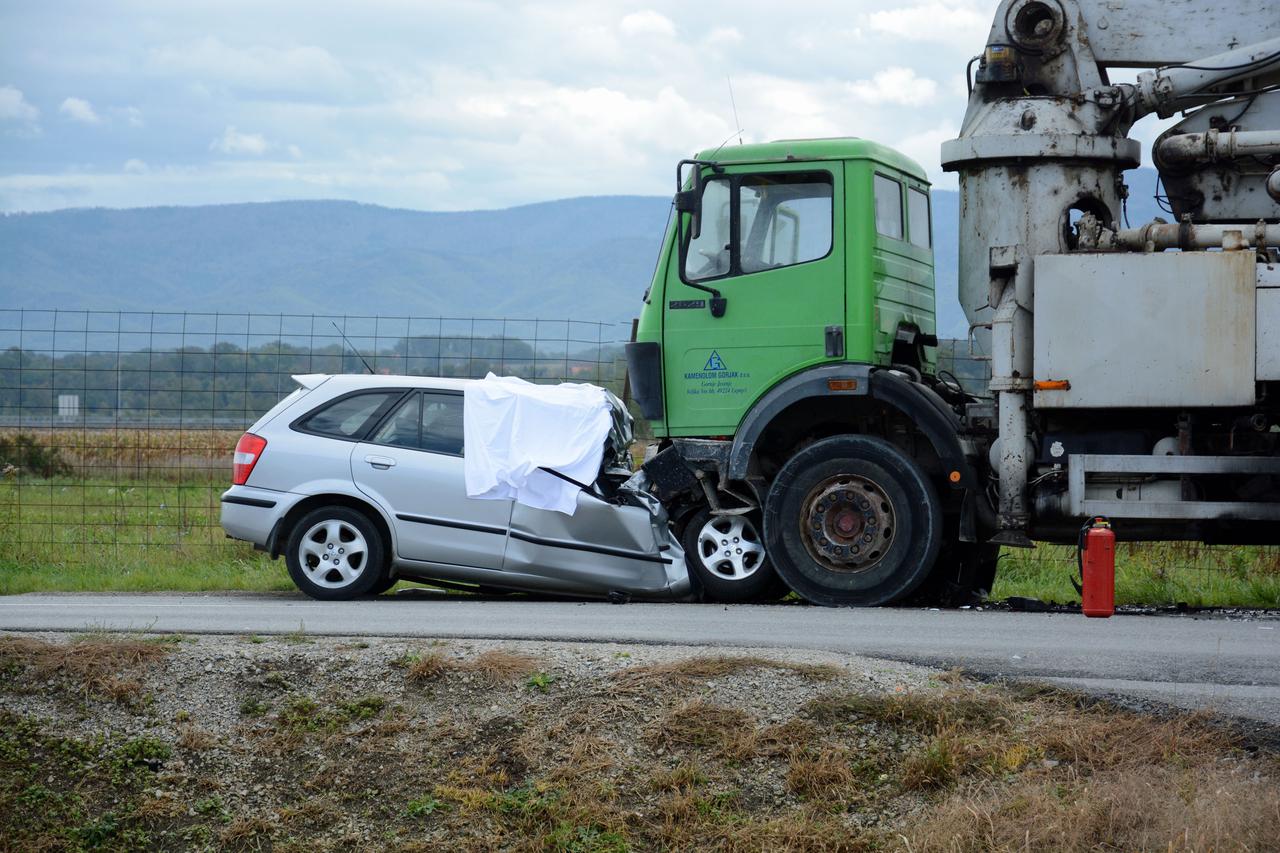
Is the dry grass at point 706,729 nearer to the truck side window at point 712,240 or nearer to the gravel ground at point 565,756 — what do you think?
the gravel ground at point 565,756

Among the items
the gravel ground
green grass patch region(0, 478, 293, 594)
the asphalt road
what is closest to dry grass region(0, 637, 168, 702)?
the gravel ground

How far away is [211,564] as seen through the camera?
14867mm

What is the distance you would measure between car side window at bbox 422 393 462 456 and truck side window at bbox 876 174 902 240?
325 centimetres

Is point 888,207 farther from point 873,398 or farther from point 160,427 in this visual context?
point 160,427

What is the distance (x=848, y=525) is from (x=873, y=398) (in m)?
0.93

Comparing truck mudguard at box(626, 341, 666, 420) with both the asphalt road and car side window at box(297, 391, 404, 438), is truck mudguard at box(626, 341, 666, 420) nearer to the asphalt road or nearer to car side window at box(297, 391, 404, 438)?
the asphalt road

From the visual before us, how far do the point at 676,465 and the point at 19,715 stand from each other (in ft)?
17.5

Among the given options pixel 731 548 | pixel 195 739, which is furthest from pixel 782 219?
pixel 195 739

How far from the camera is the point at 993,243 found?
10.8 metres

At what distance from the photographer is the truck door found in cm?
1095

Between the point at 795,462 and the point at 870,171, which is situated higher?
the point at 870,171

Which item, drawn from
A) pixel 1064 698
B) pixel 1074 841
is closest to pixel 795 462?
pixel 1064 698

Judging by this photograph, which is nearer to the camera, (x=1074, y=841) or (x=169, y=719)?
(x=1074, y=841)

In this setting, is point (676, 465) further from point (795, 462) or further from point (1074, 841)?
point (1074, 841)
